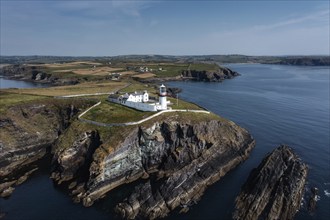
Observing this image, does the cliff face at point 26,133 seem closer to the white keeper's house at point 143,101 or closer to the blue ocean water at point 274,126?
the white keeper's house at point 143,101

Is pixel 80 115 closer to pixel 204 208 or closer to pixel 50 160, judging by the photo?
pixel 50 160

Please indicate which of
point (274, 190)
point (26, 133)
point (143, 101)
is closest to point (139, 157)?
point (143, 101)

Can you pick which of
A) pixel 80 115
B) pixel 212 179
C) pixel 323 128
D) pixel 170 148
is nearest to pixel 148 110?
pixel 170 148

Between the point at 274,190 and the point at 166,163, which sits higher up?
the point at 166,163

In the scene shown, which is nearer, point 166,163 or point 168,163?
point 168,163

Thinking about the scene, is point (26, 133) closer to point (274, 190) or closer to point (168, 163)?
point (168, 163)

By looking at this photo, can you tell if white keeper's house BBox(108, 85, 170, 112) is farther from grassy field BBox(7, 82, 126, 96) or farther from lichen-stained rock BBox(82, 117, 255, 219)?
grassy field BBox(7, 82, 126, 96)

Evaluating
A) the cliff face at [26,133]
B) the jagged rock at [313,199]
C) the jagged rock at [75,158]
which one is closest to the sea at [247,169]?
the jagged rock at [313,199]
